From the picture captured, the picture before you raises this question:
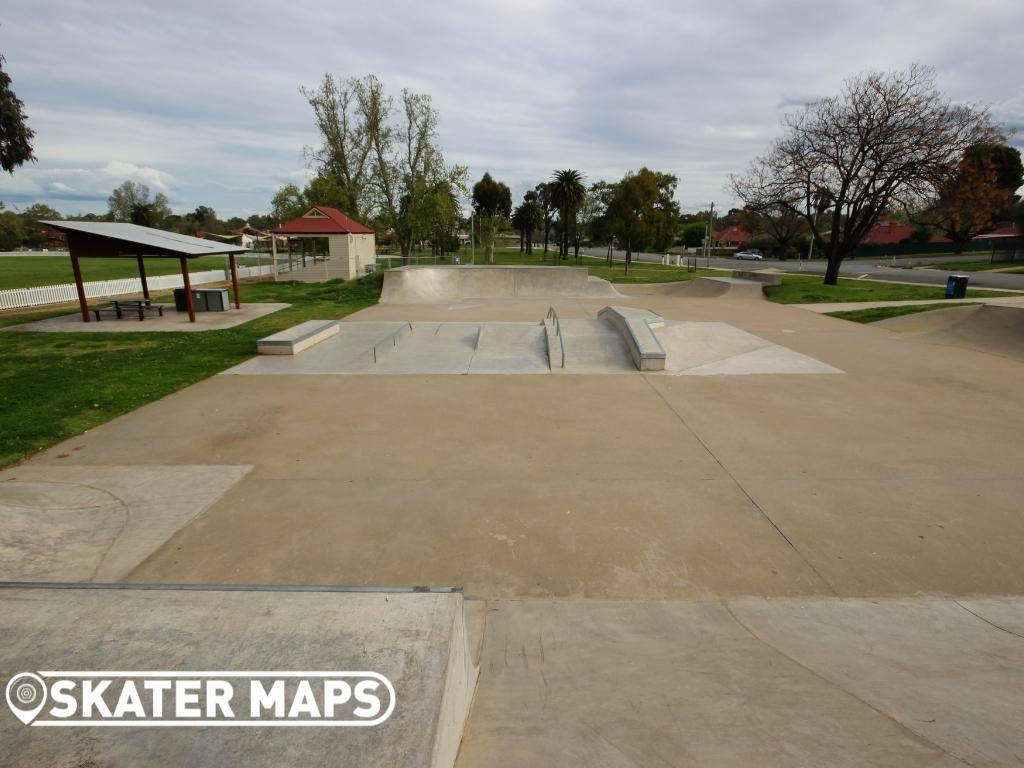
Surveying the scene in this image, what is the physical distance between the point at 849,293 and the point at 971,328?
1023cm

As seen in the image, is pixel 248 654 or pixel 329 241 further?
pixel 329 241

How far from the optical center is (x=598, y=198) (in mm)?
71500

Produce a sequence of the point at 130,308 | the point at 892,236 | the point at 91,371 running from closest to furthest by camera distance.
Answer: the point at 91,371, the point at 130,308, the point at 892,236

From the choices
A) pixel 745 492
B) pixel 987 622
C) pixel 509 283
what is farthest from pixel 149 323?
pixel 987 622

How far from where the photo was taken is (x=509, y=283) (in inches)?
1021

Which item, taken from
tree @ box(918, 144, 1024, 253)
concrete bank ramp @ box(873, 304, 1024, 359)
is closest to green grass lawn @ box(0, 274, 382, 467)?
concrete bank ramp @ box(873, 304, 1024, 359)

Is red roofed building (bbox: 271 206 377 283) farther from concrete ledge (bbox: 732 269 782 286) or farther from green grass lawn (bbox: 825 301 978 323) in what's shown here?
green grass lawn (bbox: 825 301 978 323)

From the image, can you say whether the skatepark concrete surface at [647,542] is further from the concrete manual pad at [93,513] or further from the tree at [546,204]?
the tree at [546,204]

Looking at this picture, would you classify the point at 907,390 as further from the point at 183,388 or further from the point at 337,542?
the point at 183,388

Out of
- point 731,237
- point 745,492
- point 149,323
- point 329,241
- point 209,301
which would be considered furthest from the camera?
point 731,237

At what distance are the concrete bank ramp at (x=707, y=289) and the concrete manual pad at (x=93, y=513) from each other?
23164mm

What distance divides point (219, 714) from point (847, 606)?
4.18 metres

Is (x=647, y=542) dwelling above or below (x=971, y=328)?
below

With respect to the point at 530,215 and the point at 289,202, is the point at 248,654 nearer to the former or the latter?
the point at 289,202
